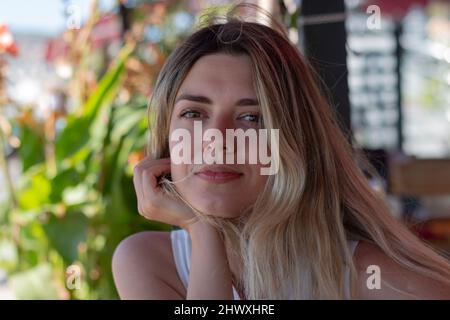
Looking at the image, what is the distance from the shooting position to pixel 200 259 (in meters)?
0.77

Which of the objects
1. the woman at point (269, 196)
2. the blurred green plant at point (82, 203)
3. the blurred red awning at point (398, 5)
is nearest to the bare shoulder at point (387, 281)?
the woman at point (269, 196)

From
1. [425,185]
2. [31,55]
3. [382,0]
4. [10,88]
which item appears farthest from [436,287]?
[382,0]

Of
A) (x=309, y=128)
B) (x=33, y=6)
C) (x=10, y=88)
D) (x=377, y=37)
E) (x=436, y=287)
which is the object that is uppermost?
(x=377, y=37)

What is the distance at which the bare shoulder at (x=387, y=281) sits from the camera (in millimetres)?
758

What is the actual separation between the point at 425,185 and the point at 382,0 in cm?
147

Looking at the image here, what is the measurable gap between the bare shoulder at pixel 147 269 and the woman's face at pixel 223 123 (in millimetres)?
151

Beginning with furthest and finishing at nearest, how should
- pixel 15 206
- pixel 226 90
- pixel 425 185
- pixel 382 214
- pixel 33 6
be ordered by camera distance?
pixel 425 185 → pixel 33 6 → pixel 15 206 → pixel 382 214 → pixel 226 90

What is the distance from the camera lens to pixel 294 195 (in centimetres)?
76

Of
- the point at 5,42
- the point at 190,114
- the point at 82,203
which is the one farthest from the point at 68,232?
the point at 190,114

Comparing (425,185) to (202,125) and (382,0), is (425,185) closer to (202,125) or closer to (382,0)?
(382,0)

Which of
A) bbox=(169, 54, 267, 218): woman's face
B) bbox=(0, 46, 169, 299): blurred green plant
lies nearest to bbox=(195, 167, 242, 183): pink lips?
bbox=(169, 54, 267, 218): woman's face

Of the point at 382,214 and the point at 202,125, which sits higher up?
the point at 202,125

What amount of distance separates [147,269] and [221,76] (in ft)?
0.91

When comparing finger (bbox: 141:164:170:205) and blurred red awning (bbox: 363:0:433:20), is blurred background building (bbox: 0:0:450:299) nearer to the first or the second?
finger (bbox: 141:164:170:205)
